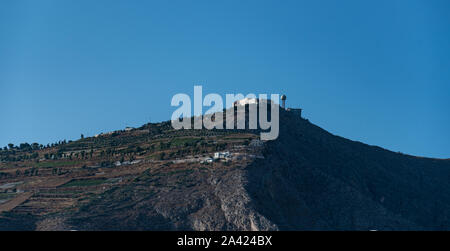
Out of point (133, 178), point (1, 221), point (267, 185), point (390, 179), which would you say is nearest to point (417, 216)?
point (390, 179)

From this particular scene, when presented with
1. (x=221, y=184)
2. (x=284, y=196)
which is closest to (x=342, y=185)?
(x=284, y=196)

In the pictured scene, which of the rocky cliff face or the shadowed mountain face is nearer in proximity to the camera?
the rocky cliff face

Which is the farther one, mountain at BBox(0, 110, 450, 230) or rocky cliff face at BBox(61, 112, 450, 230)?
mountain at BBox(0, 110, 450, 230)

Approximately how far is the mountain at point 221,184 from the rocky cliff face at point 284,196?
0.62 ft

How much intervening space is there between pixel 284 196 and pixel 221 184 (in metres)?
9.61

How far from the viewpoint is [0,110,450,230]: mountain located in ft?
370

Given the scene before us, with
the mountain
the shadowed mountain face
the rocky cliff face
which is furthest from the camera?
the shadowed mountain face

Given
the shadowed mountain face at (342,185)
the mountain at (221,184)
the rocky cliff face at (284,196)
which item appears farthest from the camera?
the shadowed mountain face at (342,185)

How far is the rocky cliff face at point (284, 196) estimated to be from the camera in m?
111

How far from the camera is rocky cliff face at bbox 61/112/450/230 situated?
111m

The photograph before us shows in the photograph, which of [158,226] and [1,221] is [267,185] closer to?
[158,226]

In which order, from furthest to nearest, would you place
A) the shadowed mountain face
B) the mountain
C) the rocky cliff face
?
the shadowed mountain face → the mountain → the rocky cliff face

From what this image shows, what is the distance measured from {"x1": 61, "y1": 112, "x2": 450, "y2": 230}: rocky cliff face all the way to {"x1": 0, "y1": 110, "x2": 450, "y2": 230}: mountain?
7.5 inches

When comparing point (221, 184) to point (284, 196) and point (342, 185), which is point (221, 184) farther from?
point (342, 185)
